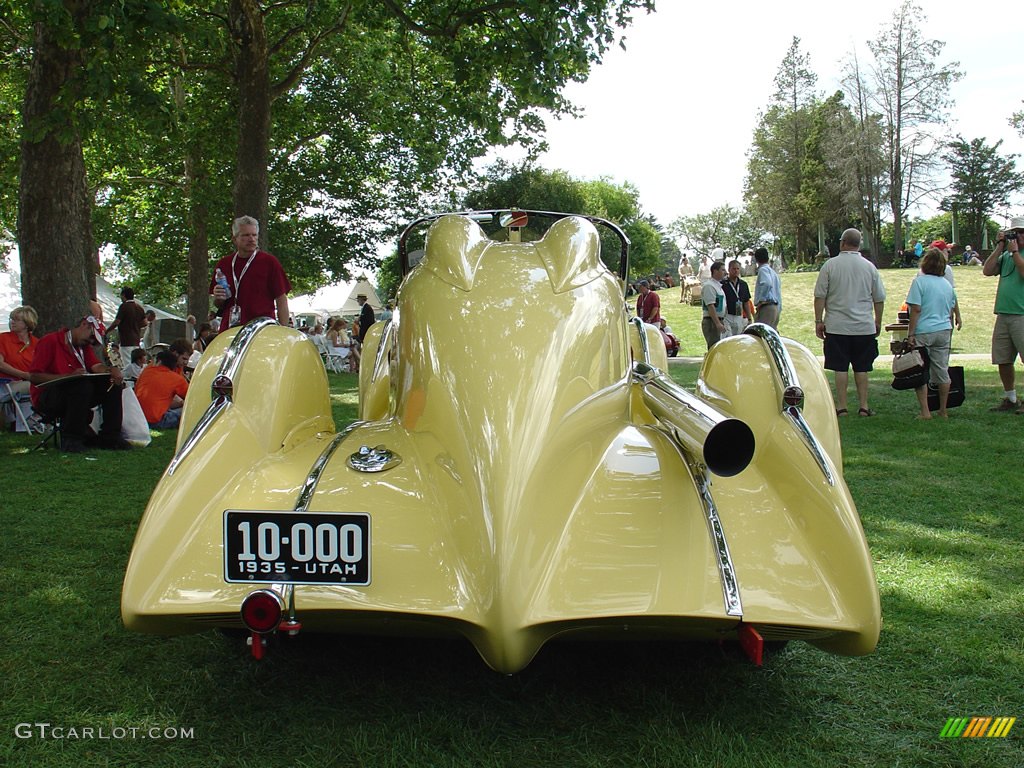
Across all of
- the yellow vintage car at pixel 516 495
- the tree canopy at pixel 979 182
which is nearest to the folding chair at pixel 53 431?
the yellow vintage car at pixel 516 495

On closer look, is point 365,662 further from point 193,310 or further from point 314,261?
point 314,261

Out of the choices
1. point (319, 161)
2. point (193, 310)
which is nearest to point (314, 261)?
point (319, 161)

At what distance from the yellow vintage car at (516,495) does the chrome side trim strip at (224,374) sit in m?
0.01

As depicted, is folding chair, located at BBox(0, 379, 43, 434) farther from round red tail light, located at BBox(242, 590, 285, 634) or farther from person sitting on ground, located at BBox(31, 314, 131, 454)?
Answer: round red tail light, located at BBox(242, 590, 285, 634)

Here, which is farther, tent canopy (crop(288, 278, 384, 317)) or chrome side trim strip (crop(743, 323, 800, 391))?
tent canopy (crop(288, 278, 384, 317))

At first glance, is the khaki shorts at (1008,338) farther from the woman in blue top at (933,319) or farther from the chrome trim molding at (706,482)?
the chrome trim molding at (706,482)

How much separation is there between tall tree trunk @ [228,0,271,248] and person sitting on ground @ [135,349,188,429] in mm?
4222

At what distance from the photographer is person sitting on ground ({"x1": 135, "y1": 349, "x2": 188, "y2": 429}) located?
30.9 feet

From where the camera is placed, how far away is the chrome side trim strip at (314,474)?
2500 millimetres

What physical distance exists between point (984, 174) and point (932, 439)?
242ft

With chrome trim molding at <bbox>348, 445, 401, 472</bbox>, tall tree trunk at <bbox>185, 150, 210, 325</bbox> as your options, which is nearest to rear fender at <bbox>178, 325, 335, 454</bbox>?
chrome trim molding at <bbox>348, 445, 401, 472</bbox>

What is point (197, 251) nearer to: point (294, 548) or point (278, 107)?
point (278, 107)

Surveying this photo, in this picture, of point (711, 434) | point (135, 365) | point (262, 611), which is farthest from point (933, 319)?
point (135, 365)

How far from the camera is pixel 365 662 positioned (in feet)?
9.59
